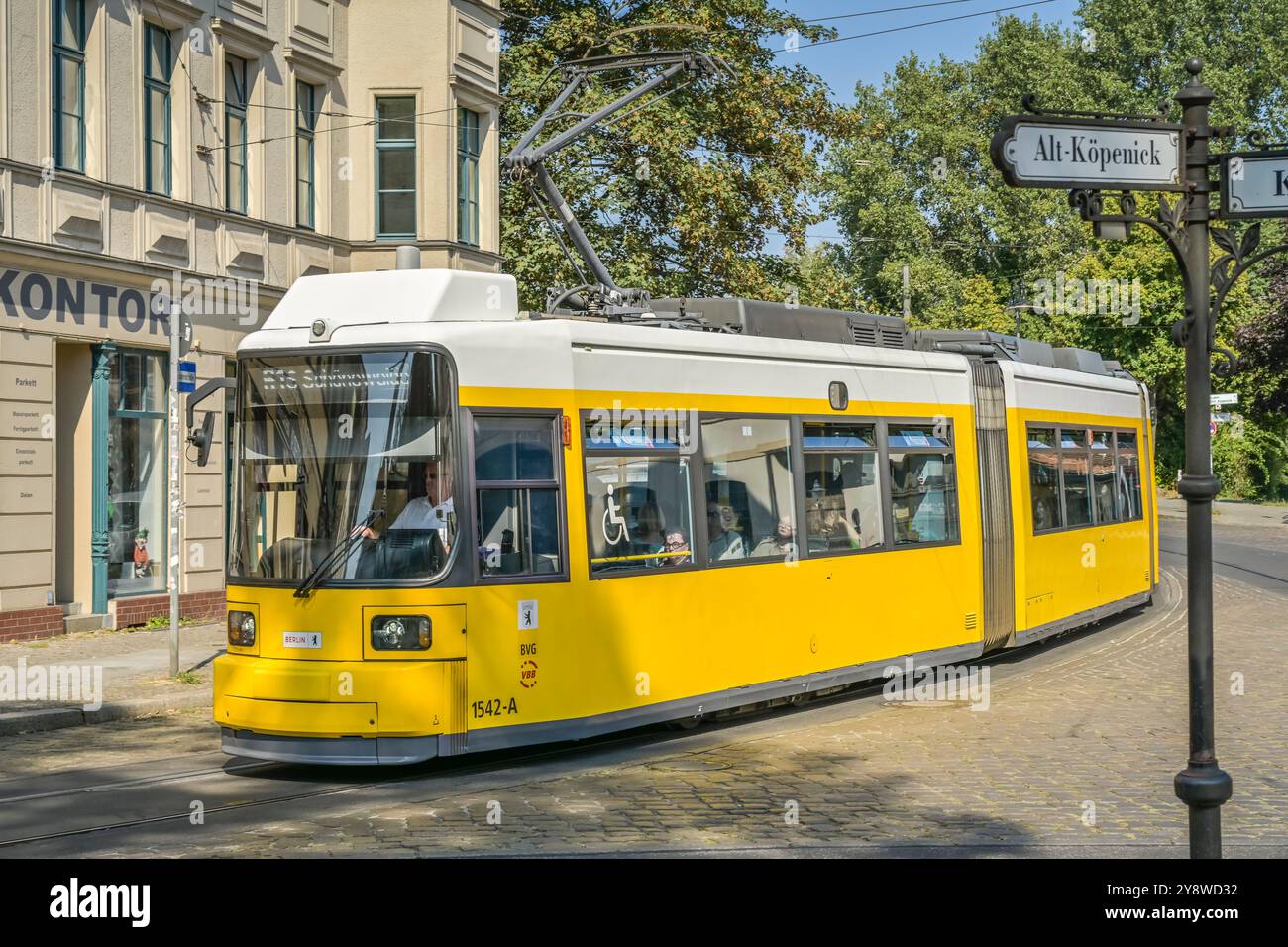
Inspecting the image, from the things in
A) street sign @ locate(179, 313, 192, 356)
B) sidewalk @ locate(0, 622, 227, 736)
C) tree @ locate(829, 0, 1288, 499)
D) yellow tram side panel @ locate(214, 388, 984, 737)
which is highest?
tree @ locate(829, 0, 1288, 499)

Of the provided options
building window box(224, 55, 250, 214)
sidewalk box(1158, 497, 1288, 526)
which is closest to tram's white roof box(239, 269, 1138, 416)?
building window box(224, 55, 250, 214)

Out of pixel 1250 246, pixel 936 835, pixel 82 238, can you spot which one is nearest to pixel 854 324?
pixel 936 835

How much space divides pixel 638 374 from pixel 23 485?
30.7 feet

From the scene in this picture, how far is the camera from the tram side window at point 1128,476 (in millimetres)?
19969

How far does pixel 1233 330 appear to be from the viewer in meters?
49.9

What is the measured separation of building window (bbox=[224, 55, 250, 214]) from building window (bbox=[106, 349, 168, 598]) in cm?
271

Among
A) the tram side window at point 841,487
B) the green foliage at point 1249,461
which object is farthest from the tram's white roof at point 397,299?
the green foliage at point 1249,461

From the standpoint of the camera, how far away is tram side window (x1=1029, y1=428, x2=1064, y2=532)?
54.4 ft

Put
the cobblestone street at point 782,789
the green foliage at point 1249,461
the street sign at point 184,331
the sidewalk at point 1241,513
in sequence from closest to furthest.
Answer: the cobblestone street at point 782,789 → the street sign at point 184,331 → the sidewalk at point 1241,513 → the green foliage at point 1249,461

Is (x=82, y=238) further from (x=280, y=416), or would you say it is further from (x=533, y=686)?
(x=533, y=686)

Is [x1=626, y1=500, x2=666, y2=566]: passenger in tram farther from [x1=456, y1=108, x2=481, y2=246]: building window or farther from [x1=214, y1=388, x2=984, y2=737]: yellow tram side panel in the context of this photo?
[x1=456, y1=108, x2=481, y2=246]: building window

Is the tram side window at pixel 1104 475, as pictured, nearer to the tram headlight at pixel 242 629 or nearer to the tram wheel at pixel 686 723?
the tram wheel at pixel 686 723

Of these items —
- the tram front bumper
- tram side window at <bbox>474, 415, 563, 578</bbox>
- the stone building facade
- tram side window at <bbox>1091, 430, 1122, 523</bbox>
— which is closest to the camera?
the tram front bumper

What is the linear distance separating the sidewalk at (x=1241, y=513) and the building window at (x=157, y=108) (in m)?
30.8
